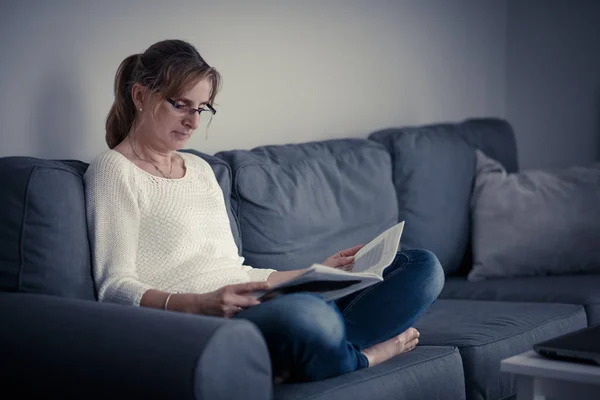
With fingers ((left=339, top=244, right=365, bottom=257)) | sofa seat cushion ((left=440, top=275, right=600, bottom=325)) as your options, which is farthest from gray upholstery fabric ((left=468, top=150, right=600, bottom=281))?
fingers ((left=339, top=244, right=365, bottom=257))

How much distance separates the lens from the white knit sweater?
1980 millimetres

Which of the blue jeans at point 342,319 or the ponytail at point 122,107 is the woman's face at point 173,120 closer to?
the ponytail at point 122,107

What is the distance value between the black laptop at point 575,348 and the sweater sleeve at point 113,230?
826mm

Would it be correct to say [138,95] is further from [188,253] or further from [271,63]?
[271,63]

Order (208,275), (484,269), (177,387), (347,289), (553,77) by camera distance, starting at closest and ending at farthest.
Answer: (177,387) < (347,289) < (208,275) < (484,269) < (553,77)

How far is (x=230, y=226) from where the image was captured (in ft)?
7.97

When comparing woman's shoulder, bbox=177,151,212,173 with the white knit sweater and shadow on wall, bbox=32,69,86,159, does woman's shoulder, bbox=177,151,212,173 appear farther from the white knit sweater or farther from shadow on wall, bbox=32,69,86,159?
shadow on wall, bbox=32,69,86,159

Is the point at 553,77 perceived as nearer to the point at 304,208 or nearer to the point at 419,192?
the point at 419,192

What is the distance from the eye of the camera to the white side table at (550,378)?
1.68m

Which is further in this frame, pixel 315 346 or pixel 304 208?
pixel 304 208

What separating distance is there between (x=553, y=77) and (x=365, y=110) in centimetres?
113

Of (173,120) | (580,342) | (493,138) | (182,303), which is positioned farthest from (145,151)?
(493,138)

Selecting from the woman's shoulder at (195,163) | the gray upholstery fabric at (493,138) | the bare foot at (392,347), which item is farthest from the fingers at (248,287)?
the gray upholstery fabric at (493,138)

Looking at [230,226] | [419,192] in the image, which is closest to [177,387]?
[230,226]
